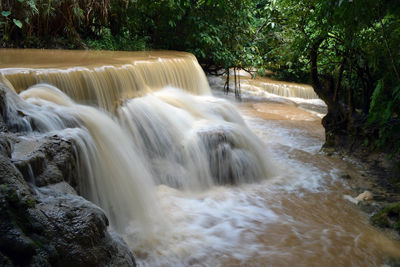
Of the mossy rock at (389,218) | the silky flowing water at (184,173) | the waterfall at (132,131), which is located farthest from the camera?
the mossy rock at (389,218)

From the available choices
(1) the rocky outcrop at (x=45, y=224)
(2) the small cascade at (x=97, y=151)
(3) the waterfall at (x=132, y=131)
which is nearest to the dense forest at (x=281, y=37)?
(3) the waterfall at (x=132, y=131)

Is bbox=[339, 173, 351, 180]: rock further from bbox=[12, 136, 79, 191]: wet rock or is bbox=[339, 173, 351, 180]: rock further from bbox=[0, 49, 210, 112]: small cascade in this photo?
bbox=[12, 136, 79, 191]: wet rock

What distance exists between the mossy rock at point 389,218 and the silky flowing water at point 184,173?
0.13 meters

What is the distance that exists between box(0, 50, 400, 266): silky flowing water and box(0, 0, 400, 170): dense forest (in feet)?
3.13

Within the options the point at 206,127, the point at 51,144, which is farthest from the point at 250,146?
the point at 51,144

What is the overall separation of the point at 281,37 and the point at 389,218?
21.3ft

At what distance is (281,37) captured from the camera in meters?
9.59

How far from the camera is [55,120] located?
398 cm

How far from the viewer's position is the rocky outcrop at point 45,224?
1.83m

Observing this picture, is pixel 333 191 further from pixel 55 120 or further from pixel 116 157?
pixel 55 120

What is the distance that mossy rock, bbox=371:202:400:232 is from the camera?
13.4 ft

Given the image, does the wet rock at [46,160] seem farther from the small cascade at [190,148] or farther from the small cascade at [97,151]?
the small cascade at [190,148]

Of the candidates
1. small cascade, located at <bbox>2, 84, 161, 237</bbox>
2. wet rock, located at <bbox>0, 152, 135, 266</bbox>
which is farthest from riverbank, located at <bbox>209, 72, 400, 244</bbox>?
wet rock, located at <bbox>0, 152, 135, 266</bbox>

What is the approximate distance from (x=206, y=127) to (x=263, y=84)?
31.1 feet
